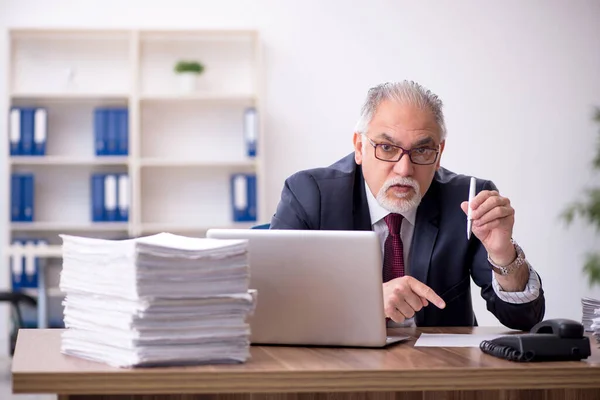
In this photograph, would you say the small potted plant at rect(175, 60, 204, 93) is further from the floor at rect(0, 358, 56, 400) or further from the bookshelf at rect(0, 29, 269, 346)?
the floor at rect(0, 358, 56, 400)

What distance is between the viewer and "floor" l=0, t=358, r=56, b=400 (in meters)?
4.05

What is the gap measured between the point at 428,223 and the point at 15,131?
3651 millimetres

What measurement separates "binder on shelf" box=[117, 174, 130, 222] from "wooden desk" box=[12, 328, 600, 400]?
382cm

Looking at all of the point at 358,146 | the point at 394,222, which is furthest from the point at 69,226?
the point at 394,222

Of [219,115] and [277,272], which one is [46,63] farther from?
[277,272]

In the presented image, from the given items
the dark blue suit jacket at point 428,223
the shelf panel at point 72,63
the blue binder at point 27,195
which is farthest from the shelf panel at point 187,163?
the dark blue suit jacket at point 428,223

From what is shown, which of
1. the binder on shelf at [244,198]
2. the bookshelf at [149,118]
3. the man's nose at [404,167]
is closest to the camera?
the man's nose at [404,167]

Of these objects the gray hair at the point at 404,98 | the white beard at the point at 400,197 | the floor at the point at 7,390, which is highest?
the gray hair at the point at 404,98

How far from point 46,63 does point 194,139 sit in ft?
3.40

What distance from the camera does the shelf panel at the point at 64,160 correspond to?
17.2ft

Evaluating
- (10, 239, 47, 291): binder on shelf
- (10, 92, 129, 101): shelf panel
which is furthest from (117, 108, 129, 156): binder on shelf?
(10, 239, 47, 291): binder on shelf

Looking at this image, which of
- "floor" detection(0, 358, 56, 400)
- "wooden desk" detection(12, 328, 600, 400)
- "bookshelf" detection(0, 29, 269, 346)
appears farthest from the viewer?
"bookshelf" detection(0, 29, 269, 346)

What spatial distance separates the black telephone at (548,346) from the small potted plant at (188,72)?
4.12 m

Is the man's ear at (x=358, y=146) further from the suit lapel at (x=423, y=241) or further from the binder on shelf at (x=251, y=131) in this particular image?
the binder on shelf at (x=251, y=131)
